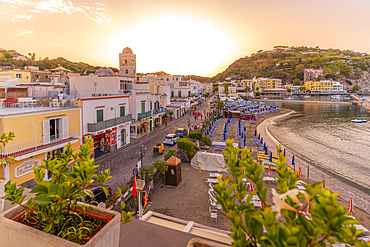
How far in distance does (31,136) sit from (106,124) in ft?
23.6

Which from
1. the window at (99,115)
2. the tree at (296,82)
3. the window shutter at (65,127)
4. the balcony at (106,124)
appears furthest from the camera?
the tree at (296,82)

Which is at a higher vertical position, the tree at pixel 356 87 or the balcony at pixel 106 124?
the tree at pixel 356 87

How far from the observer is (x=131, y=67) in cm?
4419

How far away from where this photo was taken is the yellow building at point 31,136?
11.8 m

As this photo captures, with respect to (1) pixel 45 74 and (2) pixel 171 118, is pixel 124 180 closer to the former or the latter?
(2) pixel 171 118

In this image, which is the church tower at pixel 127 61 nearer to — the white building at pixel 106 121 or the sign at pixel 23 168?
the white building at pixel 106 121

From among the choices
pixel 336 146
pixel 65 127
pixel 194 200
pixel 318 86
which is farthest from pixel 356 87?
pixel 65 127

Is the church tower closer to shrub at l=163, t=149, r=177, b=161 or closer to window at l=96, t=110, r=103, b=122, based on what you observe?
window at l=96, t=110, r=103, b=122

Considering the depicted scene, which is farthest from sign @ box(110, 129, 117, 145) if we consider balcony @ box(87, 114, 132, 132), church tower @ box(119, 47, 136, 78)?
church tower @ box(119, 47, 136, 78)

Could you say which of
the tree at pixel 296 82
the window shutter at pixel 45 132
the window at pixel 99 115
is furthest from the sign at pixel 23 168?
the tree at pixel 296 82

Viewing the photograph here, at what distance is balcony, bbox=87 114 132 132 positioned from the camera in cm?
1803

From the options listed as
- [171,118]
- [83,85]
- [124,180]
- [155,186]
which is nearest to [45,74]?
[83,85]

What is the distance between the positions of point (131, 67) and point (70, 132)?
102 feet

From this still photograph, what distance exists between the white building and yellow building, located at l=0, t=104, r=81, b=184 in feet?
6.36
